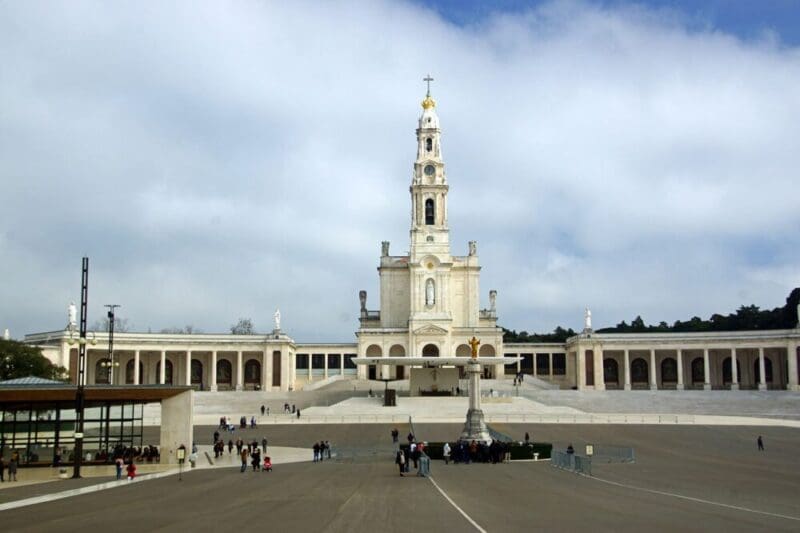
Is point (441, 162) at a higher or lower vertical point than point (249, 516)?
higher

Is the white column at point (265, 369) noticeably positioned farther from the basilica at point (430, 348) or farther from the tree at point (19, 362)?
the tree at point (19, 362)

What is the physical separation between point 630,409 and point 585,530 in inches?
2556

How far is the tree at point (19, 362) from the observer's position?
7275cm

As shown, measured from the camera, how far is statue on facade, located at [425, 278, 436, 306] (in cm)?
10751

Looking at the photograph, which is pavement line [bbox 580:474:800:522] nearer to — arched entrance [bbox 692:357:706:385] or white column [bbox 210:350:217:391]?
white column [bbox 210:350:217:391]

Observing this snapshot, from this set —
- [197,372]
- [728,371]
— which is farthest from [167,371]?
[728,371]

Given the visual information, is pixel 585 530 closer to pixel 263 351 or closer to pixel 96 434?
pixel 96 434

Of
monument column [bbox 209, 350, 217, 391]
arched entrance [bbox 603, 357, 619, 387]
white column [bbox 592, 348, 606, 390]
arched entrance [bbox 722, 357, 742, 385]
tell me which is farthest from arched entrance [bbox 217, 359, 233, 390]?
arched entrance [bbox 722, 357, 742, 385]

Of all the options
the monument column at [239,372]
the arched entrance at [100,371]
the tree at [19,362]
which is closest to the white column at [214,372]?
the monument column at [239,372]

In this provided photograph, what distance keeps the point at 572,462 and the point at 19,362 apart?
51862 millimetres

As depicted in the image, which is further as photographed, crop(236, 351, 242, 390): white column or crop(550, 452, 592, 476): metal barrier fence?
crop(236, 351, 242, 390): white column

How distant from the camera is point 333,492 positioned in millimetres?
29453

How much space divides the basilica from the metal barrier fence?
2446 inches

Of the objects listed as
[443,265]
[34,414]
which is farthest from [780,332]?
[34,414]
